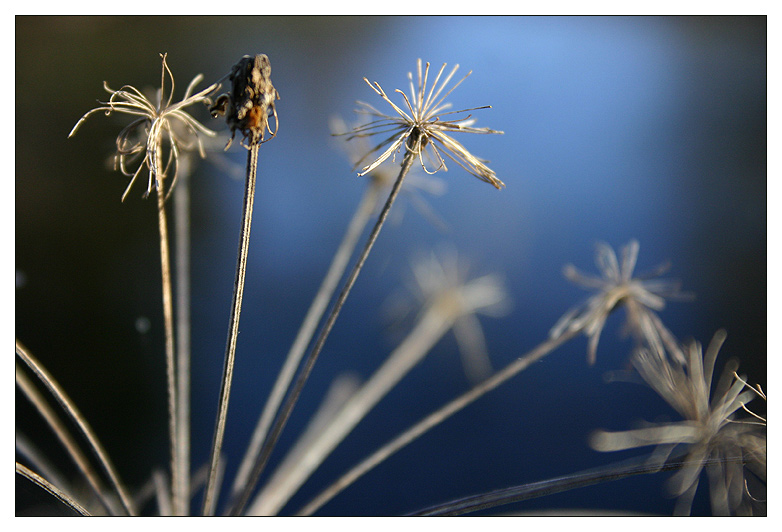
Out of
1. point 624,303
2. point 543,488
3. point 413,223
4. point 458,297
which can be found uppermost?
point 413,223

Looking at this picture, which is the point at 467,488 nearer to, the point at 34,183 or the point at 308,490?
the point at 308,490

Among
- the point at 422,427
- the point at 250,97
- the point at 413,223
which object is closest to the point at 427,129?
the point at 250,97

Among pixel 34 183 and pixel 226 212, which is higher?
pixel 226 212

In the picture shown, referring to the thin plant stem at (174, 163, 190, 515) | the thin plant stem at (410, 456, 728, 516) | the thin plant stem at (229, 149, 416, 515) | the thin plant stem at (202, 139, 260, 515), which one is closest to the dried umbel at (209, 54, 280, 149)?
the thin plant stem at (202, 139, 260, 515)

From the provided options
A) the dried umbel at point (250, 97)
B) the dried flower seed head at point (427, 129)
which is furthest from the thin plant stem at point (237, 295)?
the dried flower seed head at point (427, 129)

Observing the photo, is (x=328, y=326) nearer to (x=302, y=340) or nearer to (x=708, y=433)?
(x=302, y=340)

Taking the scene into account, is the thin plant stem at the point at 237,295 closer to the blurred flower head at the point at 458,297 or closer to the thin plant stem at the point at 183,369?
the thin plant stem at the point at 183,369
